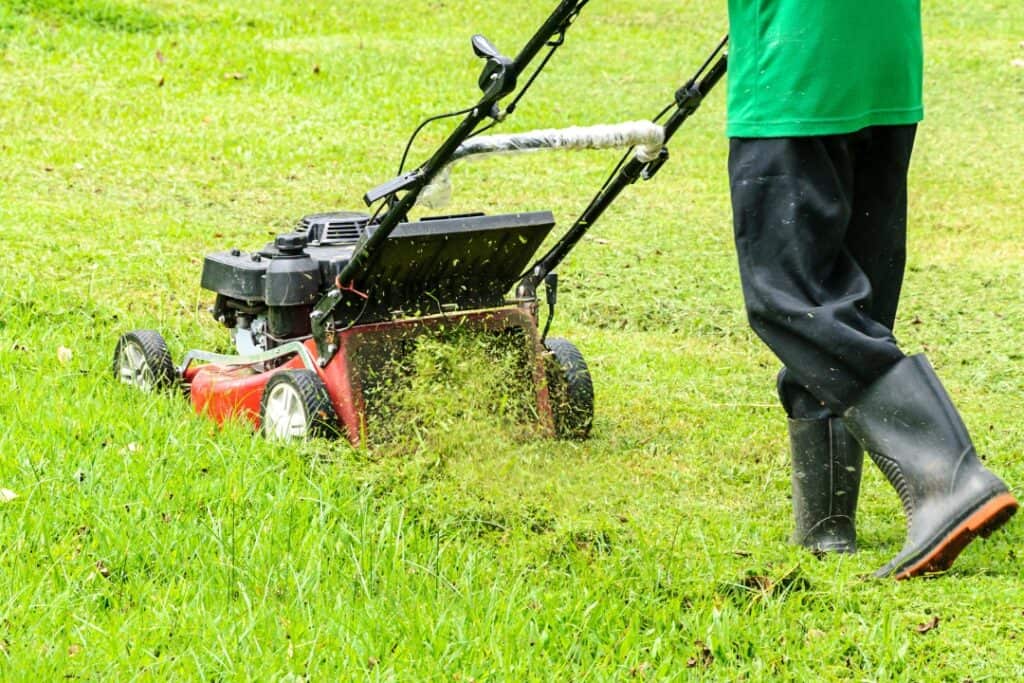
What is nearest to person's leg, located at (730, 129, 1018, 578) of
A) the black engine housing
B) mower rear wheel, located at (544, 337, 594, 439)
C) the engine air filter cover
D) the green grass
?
the green grass

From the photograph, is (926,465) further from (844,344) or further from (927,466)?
(844,344)

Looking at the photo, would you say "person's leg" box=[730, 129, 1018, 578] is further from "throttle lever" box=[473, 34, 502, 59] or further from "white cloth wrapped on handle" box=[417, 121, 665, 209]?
"throttle lever" box=[473, 34, 502, 59]

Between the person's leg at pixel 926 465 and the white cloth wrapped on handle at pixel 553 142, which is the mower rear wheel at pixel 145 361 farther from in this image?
the person's leg at pixel 926 465

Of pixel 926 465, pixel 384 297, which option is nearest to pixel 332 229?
pixel 384 297

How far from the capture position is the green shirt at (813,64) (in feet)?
8.77

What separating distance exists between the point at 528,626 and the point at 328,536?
55cm

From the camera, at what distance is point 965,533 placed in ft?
8.51

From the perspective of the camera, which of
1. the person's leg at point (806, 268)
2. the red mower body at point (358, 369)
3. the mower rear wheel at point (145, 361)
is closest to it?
the person's leg at point (806, 268)

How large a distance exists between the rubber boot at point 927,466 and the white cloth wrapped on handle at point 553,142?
760 mm

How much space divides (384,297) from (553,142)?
0.75 metres

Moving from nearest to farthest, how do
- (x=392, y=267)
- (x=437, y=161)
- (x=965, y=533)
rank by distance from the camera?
(x=965, y=533) → (x=437, y=161) → (x=392, y=267)

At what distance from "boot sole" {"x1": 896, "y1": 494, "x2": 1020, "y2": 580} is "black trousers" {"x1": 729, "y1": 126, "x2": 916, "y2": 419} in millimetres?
303

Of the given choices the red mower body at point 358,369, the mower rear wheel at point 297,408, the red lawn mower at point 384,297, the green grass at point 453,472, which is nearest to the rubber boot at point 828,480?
the green grass at point 453,472

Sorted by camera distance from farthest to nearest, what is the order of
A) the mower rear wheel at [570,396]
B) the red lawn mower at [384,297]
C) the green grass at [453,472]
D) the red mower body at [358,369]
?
the mower rear wheel at [570,396] → the red mower body at [358,369] → the red lawn mower at [384,297] → the green grass at [453,472]
